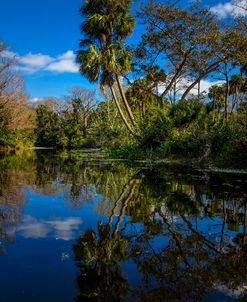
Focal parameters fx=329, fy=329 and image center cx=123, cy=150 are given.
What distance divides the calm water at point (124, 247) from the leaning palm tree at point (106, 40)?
15.3 meters

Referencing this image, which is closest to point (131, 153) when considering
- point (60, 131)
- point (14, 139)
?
point (14, 139)

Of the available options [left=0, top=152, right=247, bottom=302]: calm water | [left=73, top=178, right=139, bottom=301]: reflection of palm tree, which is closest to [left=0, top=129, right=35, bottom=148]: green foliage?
[left=0, top=152, right=247, bottom=302]: calm water

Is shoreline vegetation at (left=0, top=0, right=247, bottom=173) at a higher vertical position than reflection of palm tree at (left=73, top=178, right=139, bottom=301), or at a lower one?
higher

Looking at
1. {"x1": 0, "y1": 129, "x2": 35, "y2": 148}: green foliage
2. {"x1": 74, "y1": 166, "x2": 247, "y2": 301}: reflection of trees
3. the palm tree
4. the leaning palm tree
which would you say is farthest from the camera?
{"x1": 0, "y1": 129, "x2": 35, "y2": 148}: green foliage

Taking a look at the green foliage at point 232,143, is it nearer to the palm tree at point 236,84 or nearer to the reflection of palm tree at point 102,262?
the reflection of palm tree at point 102,262

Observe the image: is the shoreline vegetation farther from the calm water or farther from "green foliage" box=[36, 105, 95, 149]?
"green foliage" box=[36, 105, 95, 149]

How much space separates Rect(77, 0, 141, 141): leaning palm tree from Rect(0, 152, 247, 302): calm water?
15.3 metres

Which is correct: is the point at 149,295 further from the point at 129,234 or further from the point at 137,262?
the point at 129,234

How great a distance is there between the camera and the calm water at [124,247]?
137 inches

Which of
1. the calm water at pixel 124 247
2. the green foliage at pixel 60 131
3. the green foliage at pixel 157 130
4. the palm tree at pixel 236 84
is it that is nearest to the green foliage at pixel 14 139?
the green foliage at pixel 60 131

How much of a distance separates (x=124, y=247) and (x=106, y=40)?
2109 centimetres

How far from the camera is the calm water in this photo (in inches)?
137

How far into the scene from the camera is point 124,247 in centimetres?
477

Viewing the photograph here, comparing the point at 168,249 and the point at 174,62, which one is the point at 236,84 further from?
the point at 168,249
